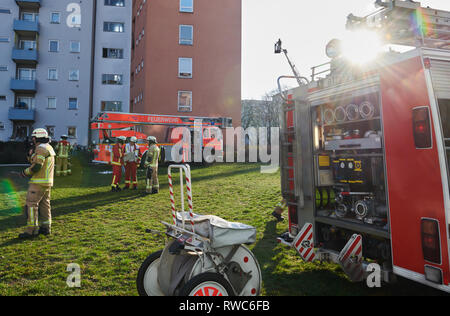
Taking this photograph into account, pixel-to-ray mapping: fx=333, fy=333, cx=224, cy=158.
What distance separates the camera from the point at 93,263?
509 cm

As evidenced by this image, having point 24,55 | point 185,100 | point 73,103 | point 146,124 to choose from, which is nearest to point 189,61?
point 185,100

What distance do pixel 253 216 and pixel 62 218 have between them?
461cm

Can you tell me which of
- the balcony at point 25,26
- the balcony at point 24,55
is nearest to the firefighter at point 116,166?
the balcony at point 24,55

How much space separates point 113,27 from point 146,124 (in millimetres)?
23695

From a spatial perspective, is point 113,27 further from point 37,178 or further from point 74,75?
point 37,178

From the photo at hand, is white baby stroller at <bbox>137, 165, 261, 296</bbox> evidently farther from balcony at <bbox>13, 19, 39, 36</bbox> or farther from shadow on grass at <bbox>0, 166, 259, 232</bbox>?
balcony at <bbox>13, 19, 39, 36</bbox>

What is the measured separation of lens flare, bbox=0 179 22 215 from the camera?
8.81 meters

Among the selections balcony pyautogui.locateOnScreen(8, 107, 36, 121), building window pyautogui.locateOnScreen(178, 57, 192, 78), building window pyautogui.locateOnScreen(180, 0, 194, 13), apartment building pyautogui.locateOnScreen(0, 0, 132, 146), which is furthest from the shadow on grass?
balcony pyautogui.locateOnScreen(8, 107, 36, 121)

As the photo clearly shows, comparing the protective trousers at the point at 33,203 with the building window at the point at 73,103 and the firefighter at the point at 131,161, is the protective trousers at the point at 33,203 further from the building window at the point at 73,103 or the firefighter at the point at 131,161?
the building window at the point at 73,103

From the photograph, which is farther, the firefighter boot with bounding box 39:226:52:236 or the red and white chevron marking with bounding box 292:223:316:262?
the firefighter boot with bounding box 39:226:52:236

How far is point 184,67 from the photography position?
2888cm

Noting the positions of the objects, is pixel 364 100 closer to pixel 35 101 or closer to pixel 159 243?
pixel 159 243

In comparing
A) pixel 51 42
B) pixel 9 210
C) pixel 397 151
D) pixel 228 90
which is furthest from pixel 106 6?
pixel 397 151

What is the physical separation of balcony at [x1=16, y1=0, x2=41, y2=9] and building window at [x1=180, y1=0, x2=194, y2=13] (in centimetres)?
1864
